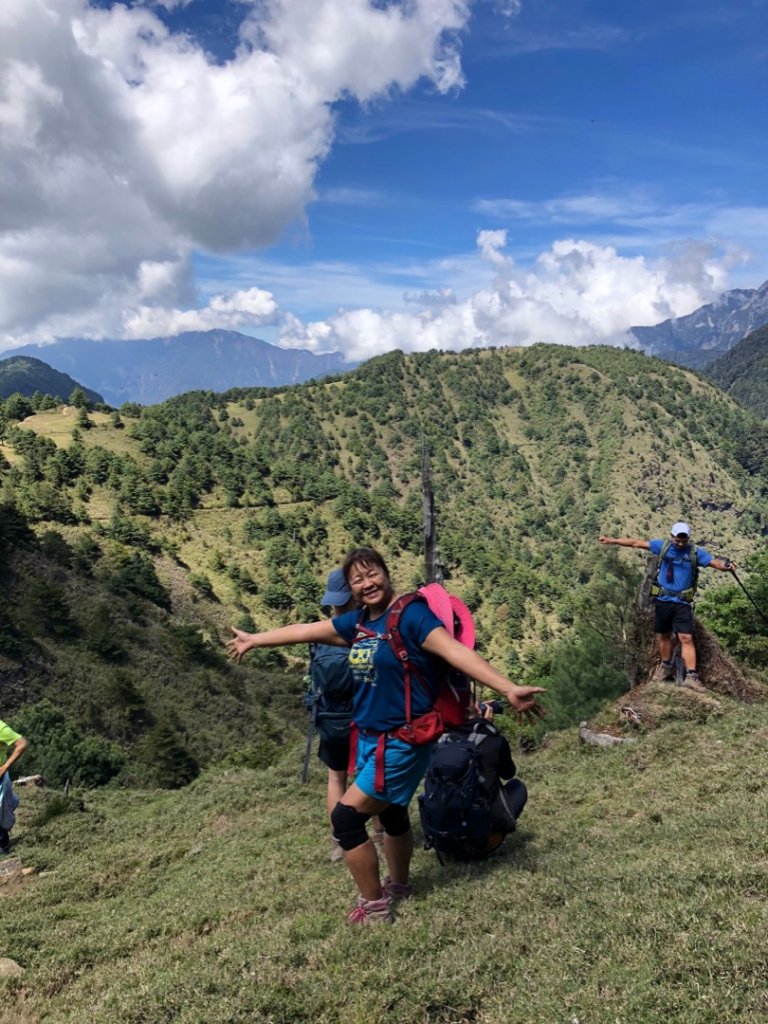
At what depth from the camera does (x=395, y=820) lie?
4.21 meters

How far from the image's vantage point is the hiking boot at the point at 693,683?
955 centimetres

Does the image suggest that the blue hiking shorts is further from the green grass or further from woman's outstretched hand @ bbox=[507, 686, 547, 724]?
the green grass

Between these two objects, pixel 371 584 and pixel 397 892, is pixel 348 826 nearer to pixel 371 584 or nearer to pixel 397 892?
pixel 397 892

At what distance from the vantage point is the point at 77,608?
119ft

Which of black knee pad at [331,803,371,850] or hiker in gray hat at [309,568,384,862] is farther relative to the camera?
hiker in gray hat at [309,568,384,862]

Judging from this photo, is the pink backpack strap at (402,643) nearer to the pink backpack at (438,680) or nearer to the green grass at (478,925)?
the pink backpack at (438,680)

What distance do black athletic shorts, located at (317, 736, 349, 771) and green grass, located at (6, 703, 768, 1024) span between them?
1.00m

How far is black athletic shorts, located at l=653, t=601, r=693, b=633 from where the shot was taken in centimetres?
931

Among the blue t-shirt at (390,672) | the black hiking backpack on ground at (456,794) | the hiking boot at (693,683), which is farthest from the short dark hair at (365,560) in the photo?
the hiking boot at (693,683)

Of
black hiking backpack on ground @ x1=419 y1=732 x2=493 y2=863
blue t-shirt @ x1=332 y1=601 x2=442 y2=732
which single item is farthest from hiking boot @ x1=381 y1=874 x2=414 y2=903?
blue t-shirt @ x1=332 y1=601 x2=442 y2=732

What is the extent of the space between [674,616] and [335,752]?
6.28 metres

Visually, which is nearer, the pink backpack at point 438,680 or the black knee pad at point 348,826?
the pink backpack at point 438,680

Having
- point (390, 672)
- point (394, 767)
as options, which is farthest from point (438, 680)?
point (394, 767)

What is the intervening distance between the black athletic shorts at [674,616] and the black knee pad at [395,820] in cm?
662
